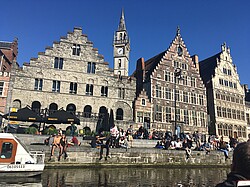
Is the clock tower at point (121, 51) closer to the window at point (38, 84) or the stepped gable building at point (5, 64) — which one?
the stepped gable building at point (5, 64)

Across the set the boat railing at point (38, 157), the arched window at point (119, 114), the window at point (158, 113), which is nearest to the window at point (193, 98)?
the window at point (158, 113)

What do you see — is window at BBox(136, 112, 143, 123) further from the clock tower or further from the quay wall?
the clock tower

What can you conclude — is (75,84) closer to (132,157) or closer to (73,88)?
(73,88)

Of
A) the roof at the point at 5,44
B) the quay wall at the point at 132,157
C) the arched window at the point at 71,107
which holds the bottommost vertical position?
the quay wall at the point at 132,157

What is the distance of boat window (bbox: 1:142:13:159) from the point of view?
1221cm

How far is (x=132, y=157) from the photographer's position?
1836cm

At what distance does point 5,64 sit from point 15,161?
32648mm

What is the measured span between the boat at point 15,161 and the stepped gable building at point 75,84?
53.9ft

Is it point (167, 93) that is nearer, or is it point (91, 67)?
point (91, 67)

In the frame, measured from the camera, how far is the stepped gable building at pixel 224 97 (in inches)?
1592

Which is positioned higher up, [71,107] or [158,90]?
[158,90]

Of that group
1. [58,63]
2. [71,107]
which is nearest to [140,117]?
[71,107]

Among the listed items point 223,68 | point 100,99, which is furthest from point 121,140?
point 223,68

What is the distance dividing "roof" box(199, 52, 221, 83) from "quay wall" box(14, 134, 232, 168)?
23.6 meters
